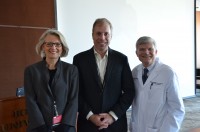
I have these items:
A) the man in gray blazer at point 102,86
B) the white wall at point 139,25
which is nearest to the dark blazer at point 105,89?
the man in gray blazer at point 102,86

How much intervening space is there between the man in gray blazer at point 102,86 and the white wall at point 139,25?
2371mm

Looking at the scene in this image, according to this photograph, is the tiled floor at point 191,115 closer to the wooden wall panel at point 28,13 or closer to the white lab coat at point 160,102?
the white lab coat at point 160,102

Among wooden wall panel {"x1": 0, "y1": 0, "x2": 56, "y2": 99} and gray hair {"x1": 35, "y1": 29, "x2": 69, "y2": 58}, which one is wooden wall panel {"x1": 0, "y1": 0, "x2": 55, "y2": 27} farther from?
gray hair {"x1": 35, "y1": 29, "x2": 69, "y2": 58}

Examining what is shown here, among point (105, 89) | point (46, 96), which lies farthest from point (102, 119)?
point (46, 96)

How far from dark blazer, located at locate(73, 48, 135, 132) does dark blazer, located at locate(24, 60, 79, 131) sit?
237 mm

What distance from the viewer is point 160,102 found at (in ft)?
6.99

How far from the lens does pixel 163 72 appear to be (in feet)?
7.02

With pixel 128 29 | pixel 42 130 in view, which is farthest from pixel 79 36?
pixel 42 130

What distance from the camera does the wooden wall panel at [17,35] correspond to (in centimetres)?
386

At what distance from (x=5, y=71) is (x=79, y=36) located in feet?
4.98

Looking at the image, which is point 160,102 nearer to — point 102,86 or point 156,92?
point 156,92

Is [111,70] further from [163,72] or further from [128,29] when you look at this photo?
[128,29]

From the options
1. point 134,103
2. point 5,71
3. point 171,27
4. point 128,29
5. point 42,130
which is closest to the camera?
point 42,130

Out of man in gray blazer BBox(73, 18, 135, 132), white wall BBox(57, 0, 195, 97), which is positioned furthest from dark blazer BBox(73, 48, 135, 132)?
white wall BBox(57, 0, 195, 97)
